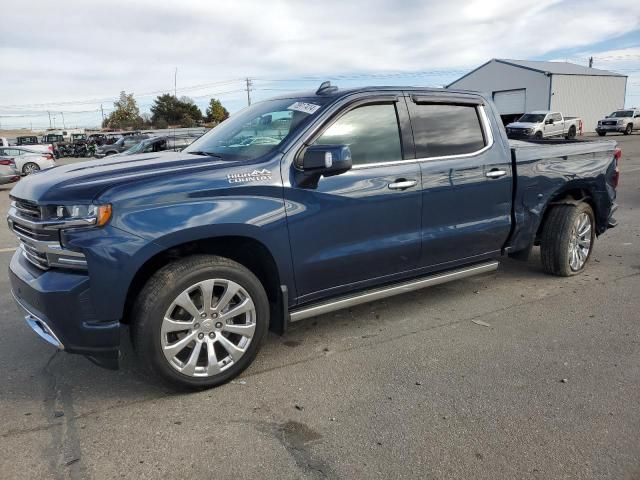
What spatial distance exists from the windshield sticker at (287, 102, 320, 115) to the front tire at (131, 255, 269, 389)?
4.08ft

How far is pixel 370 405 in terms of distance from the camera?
313 cm

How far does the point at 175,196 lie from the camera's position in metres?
3.08

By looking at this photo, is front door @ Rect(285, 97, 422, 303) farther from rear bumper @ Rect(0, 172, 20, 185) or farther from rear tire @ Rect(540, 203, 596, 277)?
rear bumper @ Rect(0, 172, 20, 185)

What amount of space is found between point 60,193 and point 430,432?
94.9 inches

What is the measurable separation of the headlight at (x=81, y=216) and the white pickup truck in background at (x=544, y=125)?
29.1 m

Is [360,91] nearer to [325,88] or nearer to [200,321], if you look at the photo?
[325,88]

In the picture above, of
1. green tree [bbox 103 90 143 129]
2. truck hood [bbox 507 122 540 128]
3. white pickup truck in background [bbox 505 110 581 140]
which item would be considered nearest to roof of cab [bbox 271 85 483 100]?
white pickup truck in background [bbox 505 110 581 140]

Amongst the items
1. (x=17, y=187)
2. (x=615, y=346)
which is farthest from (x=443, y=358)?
(x=17, y=187)

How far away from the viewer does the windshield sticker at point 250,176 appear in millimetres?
3270

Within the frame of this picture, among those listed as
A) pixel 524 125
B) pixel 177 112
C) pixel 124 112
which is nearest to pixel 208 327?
pixel 524 125

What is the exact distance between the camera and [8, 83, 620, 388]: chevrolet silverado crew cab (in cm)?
296

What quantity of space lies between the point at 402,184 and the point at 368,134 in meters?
0.44

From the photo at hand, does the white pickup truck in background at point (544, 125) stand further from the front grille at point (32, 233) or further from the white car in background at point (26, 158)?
the front grille at point (32, 233)

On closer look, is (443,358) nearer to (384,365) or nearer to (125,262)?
(384,365)
